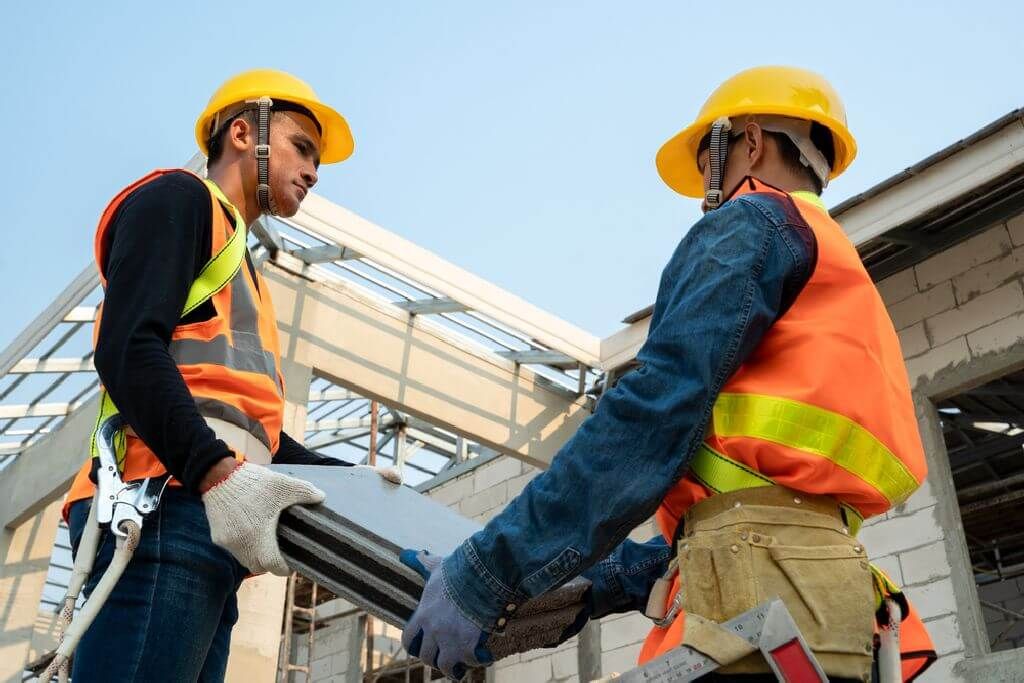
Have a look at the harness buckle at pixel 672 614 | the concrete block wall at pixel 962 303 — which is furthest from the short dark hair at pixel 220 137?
the concrete block wall at pixel 962 303

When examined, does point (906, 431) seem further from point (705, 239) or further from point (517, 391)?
point (517, 391)

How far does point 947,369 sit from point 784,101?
17.3 feet

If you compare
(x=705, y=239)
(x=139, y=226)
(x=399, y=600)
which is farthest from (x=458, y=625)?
(x=139, y=226)

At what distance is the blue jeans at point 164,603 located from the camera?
2227 millimetres

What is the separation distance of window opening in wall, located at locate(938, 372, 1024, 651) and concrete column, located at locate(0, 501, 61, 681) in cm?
802

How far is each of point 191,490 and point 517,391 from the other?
7013 millimetres

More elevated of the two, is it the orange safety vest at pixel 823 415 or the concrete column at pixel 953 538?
the concrete column at pixel 953 538

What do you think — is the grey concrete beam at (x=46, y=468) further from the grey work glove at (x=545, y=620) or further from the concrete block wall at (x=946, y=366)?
the grey work glove at (x=545, y=620)

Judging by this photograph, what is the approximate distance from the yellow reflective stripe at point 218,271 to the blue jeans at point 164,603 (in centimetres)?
45

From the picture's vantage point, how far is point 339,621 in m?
14.3

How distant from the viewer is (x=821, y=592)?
6.38 feet

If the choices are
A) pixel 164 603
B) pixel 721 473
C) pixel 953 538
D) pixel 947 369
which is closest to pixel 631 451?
pixel 721 473

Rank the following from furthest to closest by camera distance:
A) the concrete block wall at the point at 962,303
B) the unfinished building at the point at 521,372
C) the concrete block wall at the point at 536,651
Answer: the concrete block wall at the point at 536,651, the concrete block wall at the point at 962,303, the unfinished building at the point at 521,372

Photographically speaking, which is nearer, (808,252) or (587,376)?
(808,252)
